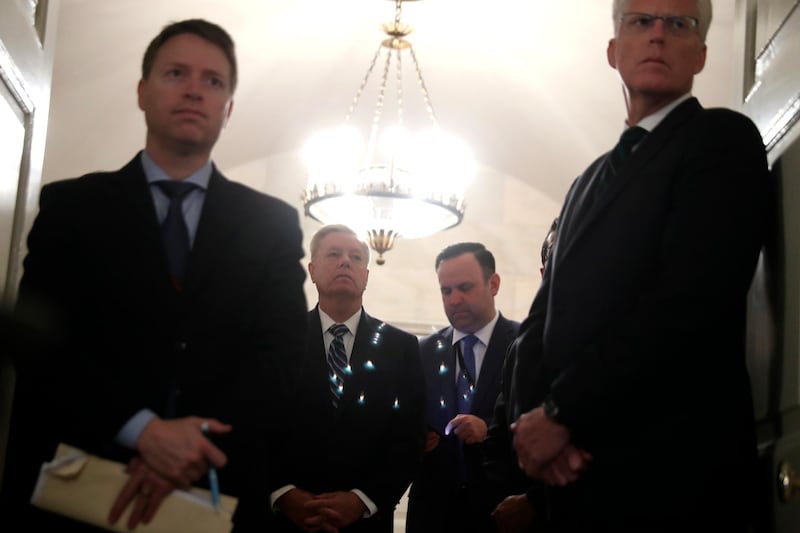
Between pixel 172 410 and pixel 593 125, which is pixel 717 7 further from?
pixel 172 410

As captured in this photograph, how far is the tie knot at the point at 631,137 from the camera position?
2475 mm

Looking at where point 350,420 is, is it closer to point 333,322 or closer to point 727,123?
point 333,322

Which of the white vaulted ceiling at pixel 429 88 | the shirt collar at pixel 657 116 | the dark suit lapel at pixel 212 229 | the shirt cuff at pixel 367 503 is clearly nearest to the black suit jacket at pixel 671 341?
the shirt collar at pixel 657 116

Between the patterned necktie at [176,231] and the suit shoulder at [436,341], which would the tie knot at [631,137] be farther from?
the suit shoulder at [436,341]

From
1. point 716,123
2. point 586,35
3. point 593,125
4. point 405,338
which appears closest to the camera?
point 716,123

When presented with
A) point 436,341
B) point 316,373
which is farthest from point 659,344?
point 436,341

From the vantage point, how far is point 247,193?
2430mm

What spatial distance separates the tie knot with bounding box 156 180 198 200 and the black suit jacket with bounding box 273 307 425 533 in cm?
164

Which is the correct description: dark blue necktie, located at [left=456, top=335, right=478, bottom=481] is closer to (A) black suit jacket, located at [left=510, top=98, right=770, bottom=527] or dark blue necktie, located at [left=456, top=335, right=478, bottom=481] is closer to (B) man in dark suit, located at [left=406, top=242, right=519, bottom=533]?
(B) man in dark suit, located at [left=406, top=242, right=519, bottom=533]

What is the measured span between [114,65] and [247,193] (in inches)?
225

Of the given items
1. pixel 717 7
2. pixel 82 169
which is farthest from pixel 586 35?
pixel 82 169

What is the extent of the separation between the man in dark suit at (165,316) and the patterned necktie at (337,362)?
1610mm

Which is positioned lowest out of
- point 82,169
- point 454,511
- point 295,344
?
point 454,511

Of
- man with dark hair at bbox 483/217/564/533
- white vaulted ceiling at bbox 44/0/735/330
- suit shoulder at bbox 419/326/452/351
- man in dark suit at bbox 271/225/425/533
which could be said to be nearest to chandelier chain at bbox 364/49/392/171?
white vaulted ceiling at bbox 44/0/735/330
